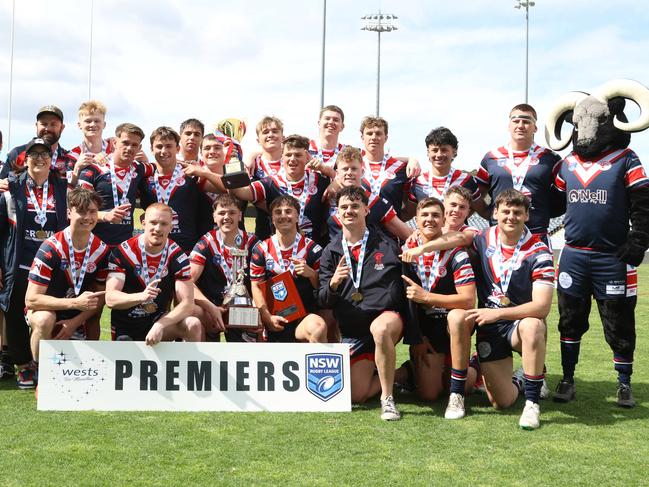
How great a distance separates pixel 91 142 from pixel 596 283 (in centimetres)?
416

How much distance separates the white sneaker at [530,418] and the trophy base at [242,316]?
1.79 metres

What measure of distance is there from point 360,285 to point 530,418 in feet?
4.43

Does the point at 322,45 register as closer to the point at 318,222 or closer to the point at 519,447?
the point at 318,222

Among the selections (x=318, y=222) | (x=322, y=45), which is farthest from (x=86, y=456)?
(x=322, y=45)

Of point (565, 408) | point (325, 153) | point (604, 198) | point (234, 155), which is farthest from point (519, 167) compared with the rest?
point (234, 155)

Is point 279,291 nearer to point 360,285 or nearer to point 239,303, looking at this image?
point 239,303

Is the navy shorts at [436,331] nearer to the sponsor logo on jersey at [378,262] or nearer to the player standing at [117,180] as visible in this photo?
the sponsor logo on jersey at [378,262]

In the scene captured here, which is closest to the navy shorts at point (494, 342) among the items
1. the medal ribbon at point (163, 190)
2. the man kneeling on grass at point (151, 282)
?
the man kneeling on grass at point (151, 282)

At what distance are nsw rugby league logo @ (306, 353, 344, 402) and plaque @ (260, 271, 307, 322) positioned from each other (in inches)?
20.2

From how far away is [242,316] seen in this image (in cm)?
479

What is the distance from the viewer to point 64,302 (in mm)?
4773

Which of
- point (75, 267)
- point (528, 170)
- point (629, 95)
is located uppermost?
point (629, 95)

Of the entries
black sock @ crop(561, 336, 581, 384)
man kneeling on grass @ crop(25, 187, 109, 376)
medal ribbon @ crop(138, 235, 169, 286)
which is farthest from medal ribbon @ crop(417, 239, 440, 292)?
man kneeling on grass @ crop(25, 187, 109, 376)

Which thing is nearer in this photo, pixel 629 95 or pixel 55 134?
pixel 629 95
